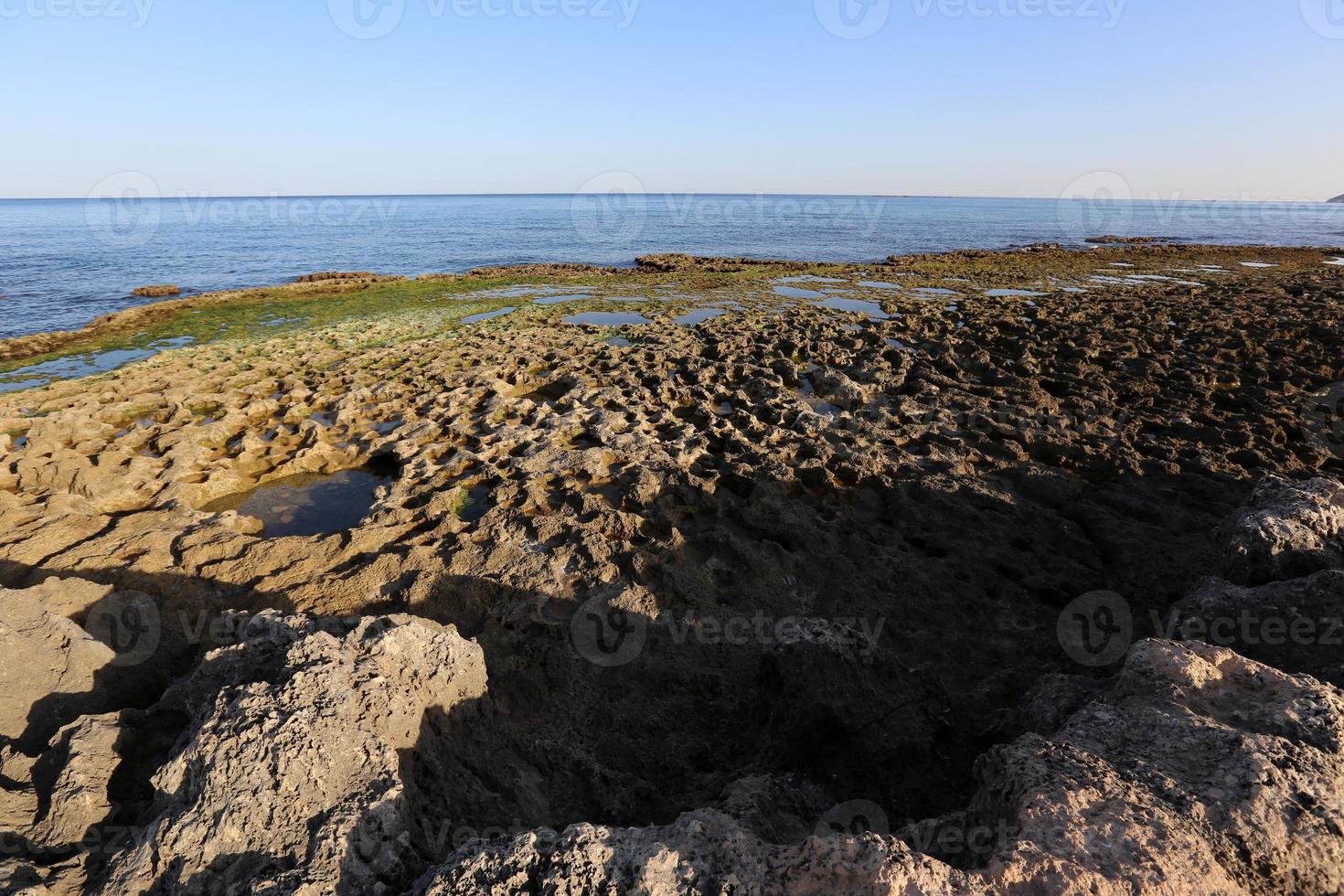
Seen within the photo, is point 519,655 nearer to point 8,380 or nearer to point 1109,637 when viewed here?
point 1109,637

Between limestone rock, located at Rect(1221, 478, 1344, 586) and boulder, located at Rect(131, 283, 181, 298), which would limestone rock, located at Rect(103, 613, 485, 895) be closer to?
limestone rock, located at Rect(1221, 478, 1344, 586)

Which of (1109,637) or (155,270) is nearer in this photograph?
(1109,637)

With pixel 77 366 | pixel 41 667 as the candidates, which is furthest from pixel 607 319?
pixel 41 667

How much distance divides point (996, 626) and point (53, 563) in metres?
9.26

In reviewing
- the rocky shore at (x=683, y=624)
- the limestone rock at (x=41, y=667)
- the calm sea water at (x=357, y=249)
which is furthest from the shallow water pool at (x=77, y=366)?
the limestone rock at (x=41, y=667)

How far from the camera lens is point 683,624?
550 cm

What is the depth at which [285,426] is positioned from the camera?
10.3m

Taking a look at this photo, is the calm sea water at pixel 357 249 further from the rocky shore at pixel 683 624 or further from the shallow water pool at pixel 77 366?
the rocky shore at pixel 683 624

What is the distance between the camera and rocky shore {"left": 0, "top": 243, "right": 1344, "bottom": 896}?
250 cm

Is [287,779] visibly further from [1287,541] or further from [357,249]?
[357,249]

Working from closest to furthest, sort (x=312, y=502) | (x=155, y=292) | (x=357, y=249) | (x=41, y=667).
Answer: (x=41, y=667) → (x=312, y=502) → (x=155, y=292) → (x=357, y=249)

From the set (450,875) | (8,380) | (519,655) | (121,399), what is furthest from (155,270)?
(450,875)

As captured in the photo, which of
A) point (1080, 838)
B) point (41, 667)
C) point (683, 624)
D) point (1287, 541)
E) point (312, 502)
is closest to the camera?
point (1080, 838)

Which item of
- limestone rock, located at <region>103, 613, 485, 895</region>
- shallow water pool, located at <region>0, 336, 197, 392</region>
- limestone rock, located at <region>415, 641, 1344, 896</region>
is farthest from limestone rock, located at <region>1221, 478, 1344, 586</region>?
shallow water pool, located at <region>0, 336, 197, 392</region>
